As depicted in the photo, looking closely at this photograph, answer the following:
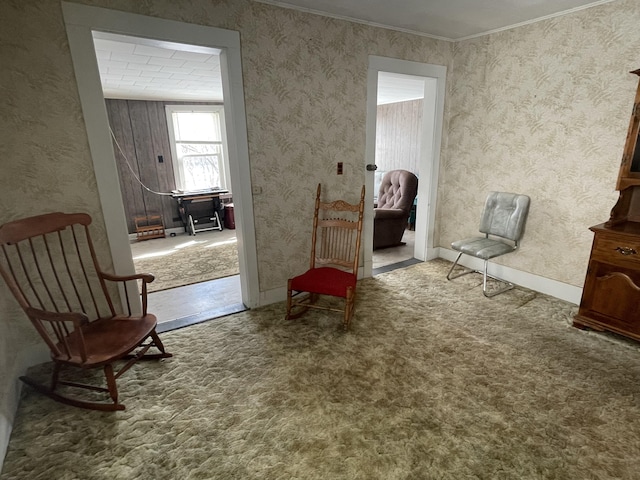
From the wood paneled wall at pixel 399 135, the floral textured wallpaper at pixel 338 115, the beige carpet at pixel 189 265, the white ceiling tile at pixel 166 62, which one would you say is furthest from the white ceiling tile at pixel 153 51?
the wood paneled wall at pixel 399 135

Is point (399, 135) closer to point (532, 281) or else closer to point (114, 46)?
point (532, 281)

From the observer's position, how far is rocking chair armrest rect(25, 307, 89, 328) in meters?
1.57

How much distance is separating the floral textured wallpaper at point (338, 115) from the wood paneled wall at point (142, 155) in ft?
11.8

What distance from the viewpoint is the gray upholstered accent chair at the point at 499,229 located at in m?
3.06

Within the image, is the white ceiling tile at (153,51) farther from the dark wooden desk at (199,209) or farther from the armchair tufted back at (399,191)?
the armchair tufted back at (399,191)

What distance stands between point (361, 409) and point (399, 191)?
3415mm

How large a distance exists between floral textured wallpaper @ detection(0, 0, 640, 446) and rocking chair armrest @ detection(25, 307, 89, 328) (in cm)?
41

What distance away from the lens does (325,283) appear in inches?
101

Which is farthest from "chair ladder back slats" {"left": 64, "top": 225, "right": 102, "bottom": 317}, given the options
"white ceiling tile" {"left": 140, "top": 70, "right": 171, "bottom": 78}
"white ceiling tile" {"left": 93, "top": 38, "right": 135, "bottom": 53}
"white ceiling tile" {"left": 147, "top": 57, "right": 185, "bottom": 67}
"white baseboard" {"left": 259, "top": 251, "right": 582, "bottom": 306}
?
"white ceiling tile" {"left": 140, "top": 70, "right": 171, "bottom": 78}

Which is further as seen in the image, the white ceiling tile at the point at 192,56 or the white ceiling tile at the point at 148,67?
the white ceiling tile at the point at 148,67

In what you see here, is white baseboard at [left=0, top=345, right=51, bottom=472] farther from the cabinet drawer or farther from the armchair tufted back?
the armchair tufted back

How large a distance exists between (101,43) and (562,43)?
3.73 metres

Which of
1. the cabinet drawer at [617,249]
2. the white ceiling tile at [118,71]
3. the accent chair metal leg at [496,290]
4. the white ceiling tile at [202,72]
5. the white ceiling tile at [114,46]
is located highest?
the white ceiling tile at [202,72]

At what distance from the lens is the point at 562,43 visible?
269 centimetres
